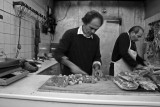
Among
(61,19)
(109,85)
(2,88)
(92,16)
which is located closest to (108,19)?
(61,19)

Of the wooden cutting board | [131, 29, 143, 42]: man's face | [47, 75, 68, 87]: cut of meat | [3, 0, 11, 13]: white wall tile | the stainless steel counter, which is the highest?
[3, 0, 11, 13]: white wall tile

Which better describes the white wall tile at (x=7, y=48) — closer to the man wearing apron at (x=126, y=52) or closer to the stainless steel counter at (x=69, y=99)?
the stainless steel counter at (x=69, y=99)

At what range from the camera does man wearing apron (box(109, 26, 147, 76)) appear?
2.46 m

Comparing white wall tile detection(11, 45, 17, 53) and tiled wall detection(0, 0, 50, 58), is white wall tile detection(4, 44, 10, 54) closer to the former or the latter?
tiled wall detection(0, 0, 50, 58)

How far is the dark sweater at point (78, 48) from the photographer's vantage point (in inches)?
77.0

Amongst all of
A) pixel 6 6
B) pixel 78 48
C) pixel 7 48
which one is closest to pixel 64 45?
pixel 78 48

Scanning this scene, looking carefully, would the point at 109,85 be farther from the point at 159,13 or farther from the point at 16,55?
the point at 159,13

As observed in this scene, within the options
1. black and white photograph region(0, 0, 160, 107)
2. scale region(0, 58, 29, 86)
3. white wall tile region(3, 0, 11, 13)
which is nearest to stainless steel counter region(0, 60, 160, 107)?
black and white photograph region(0, 0, 160, 107)

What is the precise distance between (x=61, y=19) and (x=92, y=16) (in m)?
2.71

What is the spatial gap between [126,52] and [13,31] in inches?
68.6

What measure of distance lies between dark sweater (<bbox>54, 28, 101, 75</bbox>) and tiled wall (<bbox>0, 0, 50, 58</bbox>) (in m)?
0.63

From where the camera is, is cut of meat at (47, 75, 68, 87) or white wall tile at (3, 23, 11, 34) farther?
white wall tile at (3, 23, 11, 34)

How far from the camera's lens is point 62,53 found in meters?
1.93

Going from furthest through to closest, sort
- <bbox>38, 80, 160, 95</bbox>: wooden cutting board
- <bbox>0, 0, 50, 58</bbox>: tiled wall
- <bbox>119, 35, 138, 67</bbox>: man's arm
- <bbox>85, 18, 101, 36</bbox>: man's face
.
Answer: <bbox>119, 35, 138, 67</bbox>: man's arm
<bbox>0, 0, 50, 58</bbox>: tiled wall
<bbox>85, 18, 101, 36</bbox>: man's face
<bbox>38, 80, 160, 95</bbox>: wooden cutting board
